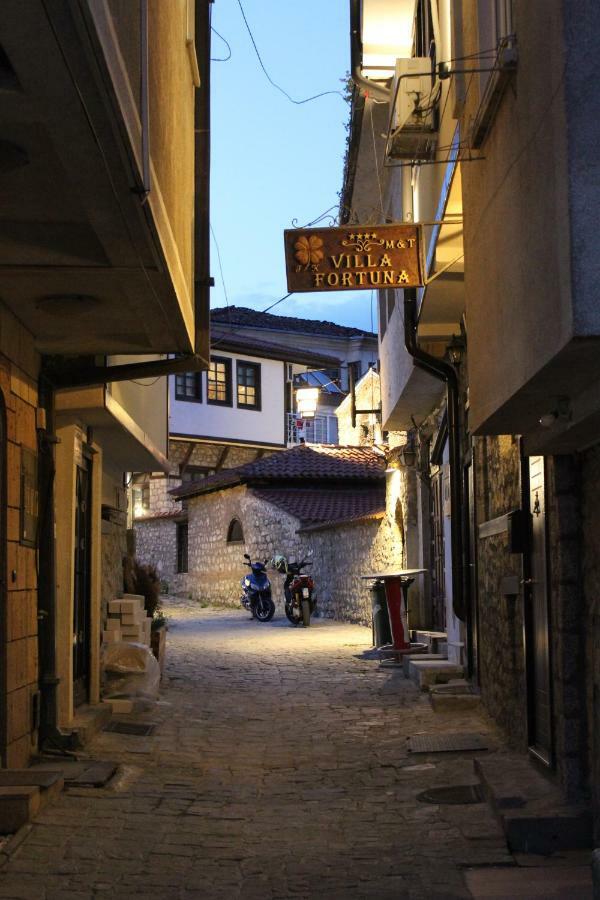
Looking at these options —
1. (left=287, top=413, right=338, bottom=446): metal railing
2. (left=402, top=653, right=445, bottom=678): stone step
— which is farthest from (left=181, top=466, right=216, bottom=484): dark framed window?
(left=402, top=653, right=445, bottom=678): stone step

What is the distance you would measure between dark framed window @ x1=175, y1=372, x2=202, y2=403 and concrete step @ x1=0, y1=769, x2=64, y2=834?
2601cm

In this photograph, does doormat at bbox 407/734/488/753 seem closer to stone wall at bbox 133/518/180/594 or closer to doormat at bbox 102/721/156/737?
doormat at bbox 102/721/156/737

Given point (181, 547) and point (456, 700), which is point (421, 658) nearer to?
point (456, 700)

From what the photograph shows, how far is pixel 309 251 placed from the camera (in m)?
8.52

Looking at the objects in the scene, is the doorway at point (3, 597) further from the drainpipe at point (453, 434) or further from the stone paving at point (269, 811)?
the drainpipe at point (453, 434)

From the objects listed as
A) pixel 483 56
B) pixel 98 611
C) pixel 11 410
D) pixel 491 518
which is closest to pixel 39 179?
pixel 11 410

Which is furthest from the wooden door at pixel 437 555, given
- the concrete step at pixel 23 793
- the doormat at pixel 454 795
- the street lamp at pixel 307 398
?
the street lamp at pixel 307 398

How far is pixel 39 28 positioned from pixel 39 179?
63.9 inches

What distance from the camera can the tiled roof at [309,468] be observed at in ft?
90.2

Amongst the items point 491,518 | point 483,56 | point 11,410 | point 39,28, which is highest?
point 483,56

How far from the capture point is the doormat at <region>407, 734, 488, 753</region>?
7805mm

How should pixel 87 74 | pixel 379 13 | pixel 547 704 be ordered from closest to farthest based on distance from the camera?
pixel 87 74, pixel 547 704, pixel 379 13

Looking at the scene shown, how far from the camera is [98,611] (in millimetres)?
10141

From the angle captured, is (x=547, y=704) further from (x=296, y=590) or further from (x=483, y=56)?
(x=296, y=590)
